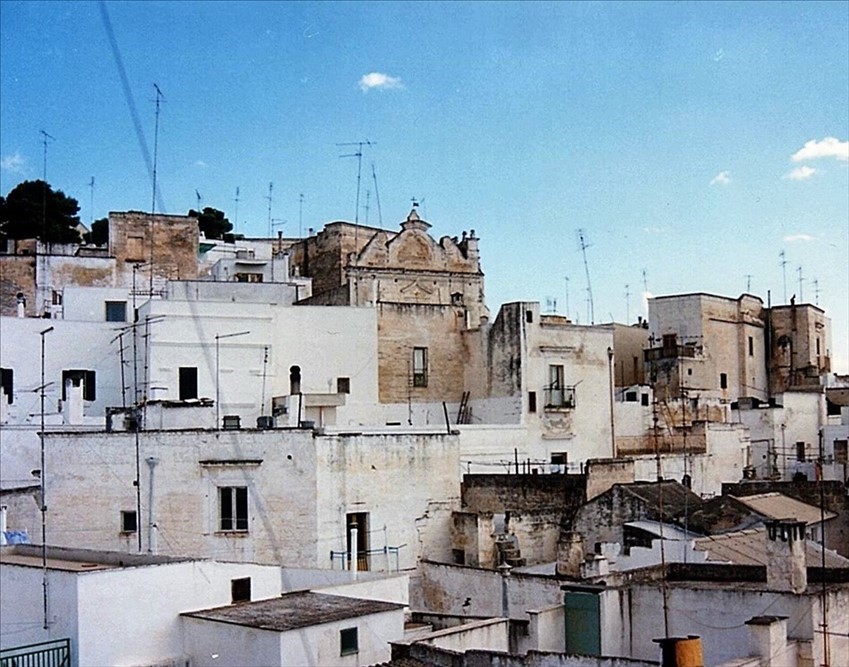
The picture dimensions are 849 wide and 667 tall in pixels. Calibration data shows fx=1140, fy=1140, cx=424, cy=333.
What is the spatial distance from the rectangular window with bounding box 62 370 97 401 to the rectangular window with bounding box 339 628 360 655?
51.1 ft

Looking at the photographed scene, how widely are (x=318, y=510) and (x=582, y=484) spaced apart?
5.62m

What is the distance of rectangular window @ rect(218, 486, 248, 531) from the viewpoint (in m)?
21.9

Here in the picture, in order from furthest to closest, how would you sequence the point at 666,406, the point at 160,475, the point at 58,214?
the point at 58,214
the point at 666,406
the point at 160,475

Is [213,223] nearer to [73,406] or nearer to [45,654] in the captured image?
[73,406]

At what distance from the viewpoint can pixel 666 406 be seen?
114 ft

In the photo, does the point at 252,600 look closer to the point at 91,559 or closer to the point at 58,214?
the point at 91,559

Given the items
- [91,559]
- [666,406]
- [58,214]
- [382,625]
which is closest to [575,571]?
[382,625]

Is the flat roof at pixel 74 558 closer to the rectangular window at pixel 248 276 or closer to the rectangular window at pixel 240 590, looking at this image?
the rectangular window at pixel 240 590

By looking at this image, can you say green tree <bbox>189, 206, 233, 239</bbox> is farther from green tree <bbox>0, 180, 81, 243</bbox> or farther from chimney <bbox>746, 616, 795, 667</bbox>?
chimney <bbox>746, 616, 795, 667</bbox>

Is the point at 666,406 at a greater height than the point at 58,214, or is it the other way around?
the point at 58,214

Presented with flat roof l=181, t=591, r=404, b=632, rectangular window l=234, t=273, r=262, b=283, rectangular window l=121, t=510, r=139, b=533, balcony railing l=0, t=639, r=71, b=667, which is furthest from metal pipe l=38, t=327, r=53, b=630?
rectangular window l=234, t=273, r=262, b=283

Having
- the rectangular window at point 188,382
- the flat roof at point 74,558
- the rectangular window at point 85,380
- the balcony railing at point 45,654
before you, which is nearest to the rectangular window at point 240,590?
the flat roof at point 74,558

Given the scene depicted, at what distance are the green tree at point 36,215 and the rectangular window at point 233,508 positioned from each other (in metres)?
24.8

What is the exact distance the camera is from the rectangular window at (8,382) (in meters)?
26.9
